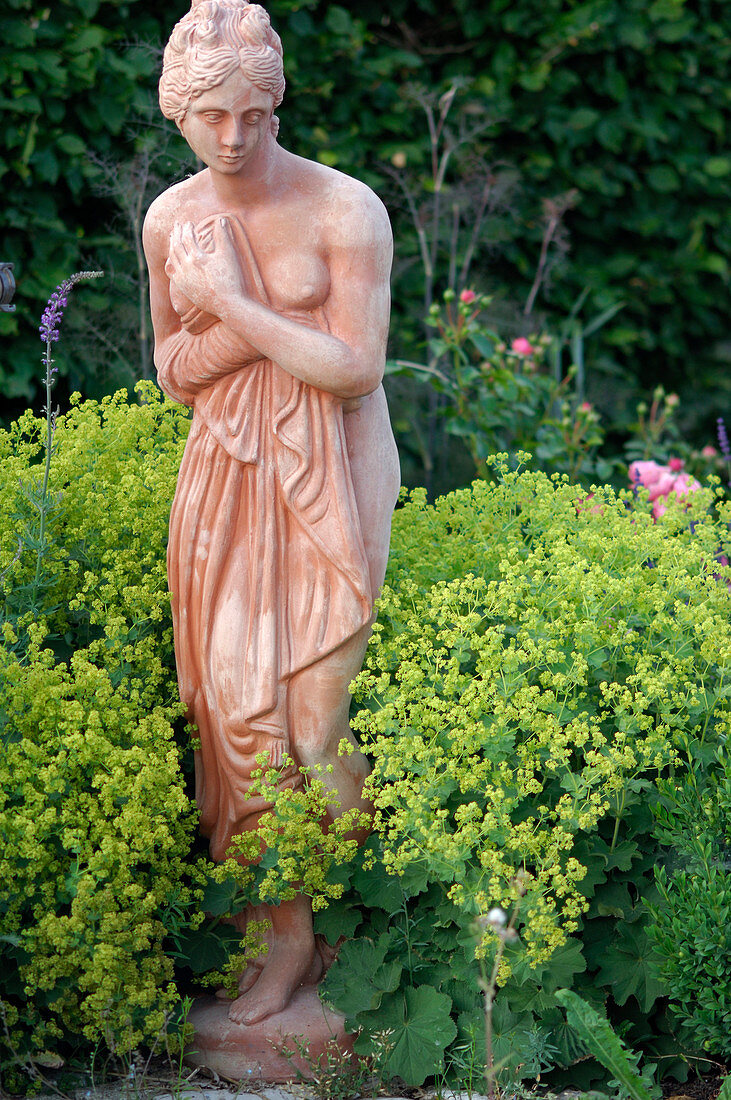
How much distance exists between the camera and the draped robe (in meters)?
2.50

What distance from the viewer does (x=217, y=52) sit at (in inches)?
88.5

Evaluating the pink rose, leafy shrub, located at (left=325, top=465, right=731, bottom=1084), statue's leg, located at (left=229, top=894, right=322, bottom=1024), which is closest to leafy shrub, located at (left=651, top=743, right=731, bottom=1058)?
leafy shrub, located at (left=325, top=465, right=731, bottom=1084)

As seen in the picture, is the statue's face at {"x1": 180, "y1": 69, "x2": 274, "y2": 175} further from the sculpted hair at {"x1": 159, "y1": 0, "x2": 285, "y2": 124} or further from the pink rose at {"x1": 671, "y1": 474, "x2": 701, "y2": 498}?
the pink rose at {"x1": 671, "y1": 474, "x2": 701, "y2": 498}

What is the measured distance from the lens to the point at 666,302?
6.24m

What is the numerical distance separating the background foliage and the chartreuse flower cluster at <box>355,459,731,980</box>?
230 cm

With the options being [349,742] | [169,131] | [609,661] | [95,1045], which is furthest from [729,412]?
[95,1045]

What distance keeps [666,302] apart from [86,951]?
196 inches

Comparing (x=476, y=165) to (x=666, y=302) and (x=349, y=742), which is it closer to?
(x=666, y=302)

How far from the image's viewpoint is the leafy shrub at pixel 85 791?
2.23 m

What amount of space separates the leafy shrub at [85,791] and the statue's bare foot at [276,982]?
0.19 meters

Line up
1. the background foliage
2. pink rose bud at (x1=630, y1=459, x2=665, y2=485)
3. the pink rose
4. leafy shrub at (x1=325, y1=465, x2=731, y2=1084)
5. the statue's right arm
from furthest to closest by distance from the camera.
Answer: the background foliage → pink rose bud at (x1=630, y1=459, x2=665, y2=485) → the pink rose → the statue's right arm → leafy shrub at (x1=325, y1=465, x2=731, y2=1084)

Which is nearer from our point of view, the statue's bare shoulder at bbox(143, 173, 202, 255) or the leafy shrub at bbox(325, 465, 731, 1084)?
the leafy shrub at bbox(325, 465, 731, 1084)

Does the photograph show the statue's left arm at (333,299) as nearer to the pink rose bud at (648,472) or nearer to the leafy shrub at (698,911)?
the leafy shrub at (698,911)

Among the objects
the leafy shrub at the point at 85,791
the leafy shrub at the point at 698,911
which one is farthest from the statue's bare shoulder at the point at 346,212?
the leafy shrub at the point at 698,911
